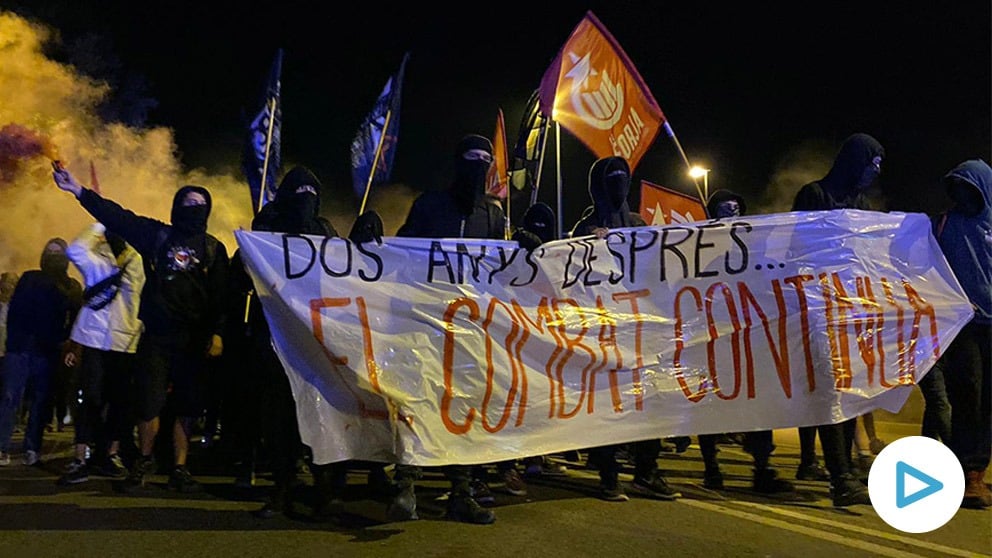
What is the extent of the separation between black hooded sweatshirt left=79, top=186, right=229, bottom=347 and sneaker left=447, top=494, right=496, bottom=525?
2115 millimetres

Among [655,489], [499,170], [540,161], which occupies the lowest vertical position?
[655,489]

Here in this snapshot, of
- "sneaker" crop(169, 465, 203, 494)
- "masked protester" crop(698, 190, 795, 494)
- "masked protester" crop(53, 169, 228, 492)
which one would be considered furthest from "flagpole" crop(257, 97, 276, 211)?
"masked protester" crop(698, 190, 795, 494)

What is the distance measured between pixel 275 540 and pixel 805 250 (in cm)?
349

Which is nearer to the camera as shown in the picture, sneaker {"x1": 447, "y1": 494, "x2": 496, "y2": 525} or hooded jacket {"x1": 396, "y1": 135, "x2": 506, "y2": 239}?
sneaker {"x1": 447, "y1": 494, "x2": 496, "y2": 525}

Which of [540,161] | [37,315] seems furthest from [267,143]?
[540,161]

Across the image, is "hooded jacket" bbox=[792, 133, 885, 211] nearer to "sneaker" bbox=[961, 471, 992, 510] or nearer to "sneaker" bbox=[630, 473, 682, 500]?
"sneaker" bbox=[961, 471, 992, 510]

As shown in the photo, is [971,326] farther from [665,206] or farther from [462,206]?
[665,206]

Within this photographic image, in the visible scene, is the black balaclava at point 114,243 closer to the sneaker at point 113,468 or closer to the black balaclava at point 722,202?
the sneaker at point 113,468

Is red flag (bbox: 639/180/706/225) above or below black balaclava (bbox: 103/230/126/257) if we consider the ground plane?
above

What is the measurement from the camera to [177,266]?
5.30 m

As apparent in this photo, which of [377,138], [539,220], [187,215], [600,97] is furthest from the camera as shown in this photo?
[377,138]

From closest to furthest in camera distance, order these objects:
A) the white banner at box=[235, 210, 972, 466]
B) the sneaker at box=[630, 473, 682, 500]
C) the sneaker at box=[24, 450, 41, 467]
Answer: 1. the white banner at box=[235, 210, 972, 466]
2. the sneaker at box=[630, 473, 682, 500]
3. the sneaker at box=[24, 450, 41, 467]

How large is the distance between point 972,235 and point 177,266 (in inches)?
209

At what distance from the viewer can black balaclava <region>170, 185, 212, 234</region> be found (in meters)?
5.37
